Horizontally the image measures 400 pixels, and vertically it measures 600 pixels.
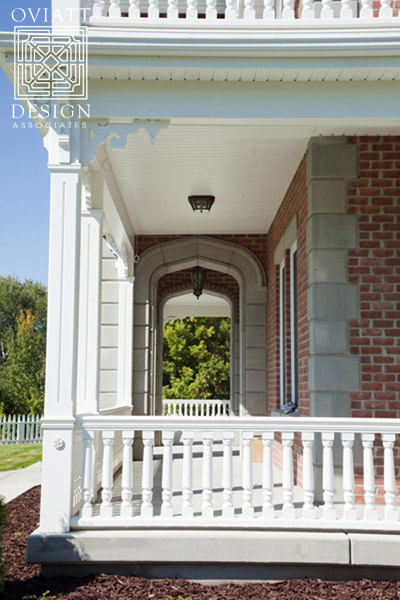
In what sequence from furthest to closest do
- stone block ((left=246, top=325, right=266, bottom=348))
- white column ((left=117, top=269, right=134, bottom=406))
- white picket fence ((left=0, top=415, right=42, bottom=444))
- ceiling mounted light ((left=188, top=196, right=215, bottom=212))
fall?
1. white picket fence ((left=0, top=415, right=42, bottom=444))
2. stone block ((left=246, top=325, right=266, bottom=348))
3. white column ((left=117, top=269, right=134, bottom=406))
4. ceiling mounted light ((left=188, top=196, right=215, bottom=212))

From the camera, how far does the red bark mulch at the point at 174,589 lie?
4.47 metres

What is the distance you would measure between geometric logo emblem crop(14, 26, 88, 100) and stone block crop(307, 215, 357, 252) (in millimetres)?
2371

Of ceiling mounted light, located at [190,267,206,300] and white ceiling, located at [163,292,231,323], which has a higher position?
white ceiling, located at [163,292,231,323]

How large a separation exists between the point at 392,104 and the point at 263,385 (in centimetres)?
609

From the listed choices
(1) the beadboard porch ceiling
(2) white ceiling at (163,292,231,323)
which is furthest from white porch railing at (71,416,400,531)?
(2) white ceiling at (163,292,231,323)

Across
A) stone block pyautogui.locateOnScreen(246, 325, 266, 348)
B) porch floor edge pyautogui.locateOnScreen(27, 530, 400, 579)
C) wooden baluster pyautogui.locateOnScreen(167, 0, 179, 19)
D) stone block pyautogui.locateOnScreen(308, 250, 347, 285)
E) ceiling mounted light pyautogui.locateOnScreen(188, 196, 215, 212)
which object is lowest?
porch floor edge pyautogui.locateOnScreen(27, 530, 400, 579)

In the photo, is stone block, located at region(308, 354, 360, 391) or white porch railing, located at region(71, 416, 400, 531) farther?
stone block, located at region(308, 354, 360, 391)

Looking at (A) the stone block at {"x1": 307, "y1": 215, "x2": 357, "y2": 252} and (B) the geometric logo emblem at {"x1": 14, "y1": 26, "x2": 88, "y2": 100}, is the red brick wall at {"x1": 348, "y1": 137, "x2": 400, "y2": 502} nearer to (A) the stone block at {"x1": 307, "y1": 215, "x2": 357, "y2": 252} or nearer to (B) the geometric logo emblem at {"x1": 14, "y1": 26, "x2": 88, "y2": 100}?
(A) the stone block at {"x1": 307, "y1": 215, "x2": 357, "y2": 252}

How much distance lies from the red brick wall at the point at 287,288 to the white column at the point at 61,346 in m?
2.57

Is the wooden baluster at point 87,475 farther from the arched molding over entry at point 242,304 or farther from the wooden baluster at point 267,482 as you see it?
the arched molding over entry at point 242,304

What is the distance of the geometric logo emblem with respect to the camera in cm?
481

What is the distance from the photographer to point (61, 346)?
493 centimetres

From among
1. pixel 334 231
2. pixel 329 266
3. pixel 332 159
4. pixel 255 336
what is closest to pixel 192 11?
pixel 332 159

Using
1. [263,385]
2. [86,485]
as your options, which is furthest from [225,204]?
[86,485]
